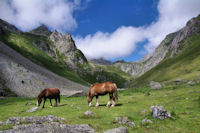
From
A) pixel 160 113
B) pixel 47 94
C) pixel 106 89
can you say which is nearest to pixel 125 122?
pixel 160 113

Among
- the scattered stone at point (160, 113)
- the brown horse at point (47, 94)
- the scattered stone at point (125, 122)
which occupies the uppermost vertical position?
the brown horse at point (47, 94)

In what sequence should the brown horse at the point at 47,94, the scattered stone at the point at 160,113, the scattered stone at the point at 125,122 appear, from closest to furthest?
the scattered stone at the point at 125,122 < the scattered stone at the point at 160,113 < the brown horse at the point at 47,94

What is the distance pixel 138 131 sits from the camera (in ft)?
39.3

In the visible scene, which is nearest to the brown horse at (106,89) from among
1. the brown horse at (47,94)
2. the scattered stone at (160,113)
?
the brown horse at (47,94)

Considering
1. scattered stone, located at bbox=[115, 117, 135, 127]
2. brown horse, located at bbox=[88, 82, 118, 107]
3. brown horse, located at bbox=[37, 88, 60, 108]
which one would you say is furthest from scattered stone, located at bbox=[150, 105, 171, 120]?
brown horse, located at bbox=[37, 88, 60, 108]

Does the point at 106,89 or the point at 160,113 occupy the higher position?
the point at 106,89

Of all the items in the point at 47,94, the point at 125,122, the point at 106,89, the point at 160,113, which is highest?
the point at 106,89

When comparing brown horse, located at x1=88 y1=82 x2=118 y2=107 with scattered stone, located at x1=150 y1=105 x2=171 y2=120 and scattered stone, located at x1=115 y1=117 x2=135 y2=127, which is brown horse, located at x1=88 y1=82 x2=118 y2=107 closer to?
scattered stone, located at x1=115 y1=117 x2=135 y2=127

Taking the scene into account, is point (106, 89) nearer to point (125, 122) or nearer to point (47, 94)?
point (125, 122)

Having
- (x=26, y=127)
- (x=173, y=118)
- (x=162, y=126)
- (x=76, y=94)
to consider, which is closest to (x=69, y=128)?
(x=26, y=127)

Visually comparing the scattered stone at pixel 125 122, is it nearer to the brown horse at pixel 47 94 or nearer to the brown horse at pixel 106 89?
the brown horse at pixel 106 89

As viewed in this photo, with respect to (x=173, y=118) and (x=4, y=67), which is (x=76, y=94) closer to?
(x=4, y=67)

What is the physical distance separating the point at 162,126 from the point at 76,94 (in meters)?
53.8

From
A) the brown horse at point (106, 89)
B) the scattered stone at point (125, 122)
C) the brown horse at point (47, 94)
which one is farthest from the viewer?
the brown horse at point (47, 94)
